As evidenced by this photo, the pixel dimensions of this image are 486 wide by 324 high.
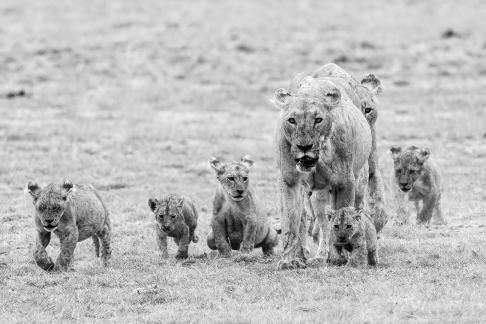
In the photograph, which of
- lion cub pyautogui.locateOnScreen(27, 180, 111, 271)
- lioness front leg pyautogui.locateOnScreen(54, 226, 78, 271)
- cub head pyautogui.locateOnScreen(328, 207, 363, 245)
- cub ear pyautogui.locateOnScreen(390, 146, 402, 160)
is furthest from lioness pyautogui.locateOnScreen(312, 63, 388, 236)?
lioness front leg pyautogui.locateOnScreen(54, 226, 78, 271)

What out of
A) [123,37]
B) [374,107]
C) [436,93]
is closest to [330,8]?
[123,37]

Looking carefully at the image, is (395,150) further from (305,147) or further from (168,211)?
(305,147)

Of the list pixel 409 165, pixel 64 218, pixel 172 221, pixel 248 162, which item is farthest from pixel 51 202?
pixel 409 165

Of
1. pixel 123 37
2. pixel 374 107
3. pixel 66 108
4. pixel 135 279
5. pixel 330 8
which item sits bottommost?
pixel 135 279

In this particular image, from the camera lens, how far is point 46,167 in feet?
64.6

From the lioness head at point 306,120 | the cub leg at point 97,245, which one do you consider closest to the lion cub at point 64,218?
the cub leg at point 97,245

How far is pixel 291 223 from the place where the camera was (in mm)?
11047

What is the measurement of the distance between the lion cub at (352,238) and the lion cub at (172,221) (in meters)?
2.18

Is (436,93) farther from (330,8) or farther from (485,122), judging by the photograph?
(330,8)

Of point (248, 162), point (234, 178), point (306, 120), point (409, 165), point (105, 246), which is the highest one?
point (409, 165)

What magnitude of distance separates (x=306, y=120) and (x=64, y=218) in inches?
124

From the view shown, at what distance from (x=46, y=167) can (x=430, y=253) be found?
9.56 m

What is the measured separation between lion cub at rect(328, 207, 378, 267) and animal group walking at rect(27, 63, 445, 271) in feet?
0.03

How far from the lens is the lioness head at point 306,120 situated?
9977 mm
